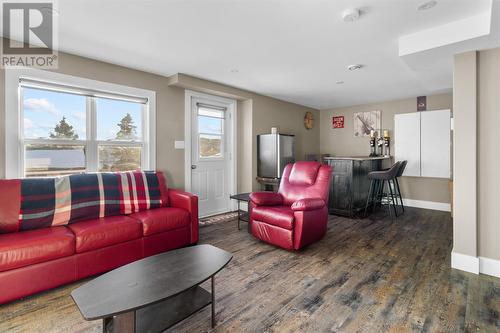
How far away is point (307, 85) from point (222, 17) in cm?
248

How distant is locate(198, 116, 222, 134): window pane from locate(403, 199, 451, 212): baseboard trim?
13.8 ft

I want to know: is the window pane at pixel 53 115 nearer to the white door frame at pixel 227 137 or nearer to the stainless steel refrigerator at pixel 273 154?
the white door frame at pixel 227 137

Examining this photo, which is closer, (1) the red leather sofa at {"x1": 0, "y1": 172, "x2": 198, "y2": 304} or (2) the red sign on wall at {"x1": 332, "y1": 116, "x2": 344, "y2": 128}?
(1) the red leather sofa at {"x1": 0, "y1": 172, "x2": 198, "y2": 304}

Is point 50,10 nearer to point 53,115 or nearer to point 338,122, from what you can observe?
point 53,115

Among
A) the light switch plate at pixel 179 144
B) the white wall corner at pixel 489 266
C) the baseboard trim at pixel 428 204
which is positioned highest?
the light switch plate at pixel 179 144

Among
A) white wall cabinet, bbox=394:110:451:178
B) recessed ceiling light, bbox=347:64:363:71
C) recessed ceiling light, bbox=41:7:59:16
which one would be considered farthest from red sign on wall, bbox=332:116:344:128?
recessed ceiling light, bbox=41:7:59:16

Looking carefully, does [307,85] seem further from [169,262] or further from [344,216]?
[169,262]

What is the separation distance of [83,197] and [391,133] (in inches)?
221

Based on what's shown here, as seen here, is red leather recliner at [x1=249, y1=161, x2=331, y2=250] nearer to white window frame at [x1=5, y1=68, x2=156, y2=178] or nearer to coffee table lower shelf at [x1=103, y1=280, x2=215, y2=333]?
coffee table lower shelf at [x1=103, y1=280, x2=215, y2=333]

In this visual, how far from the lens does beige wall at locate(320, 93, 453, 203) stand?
4.91m

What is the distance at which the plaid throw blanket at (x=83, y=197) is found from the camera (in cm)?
239

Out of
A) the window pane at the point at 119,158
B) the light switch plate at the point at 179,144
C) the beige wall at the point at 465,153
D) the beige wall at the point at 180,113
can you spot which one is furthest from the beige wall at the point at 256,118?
the beige wall at the point at 465,153

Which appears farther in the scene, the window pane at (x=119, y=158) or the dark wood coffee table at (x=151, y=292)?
the window pane at (x=119, y=158)

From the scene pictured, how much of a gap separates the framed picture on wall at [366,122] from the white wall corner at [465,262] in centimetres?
363
